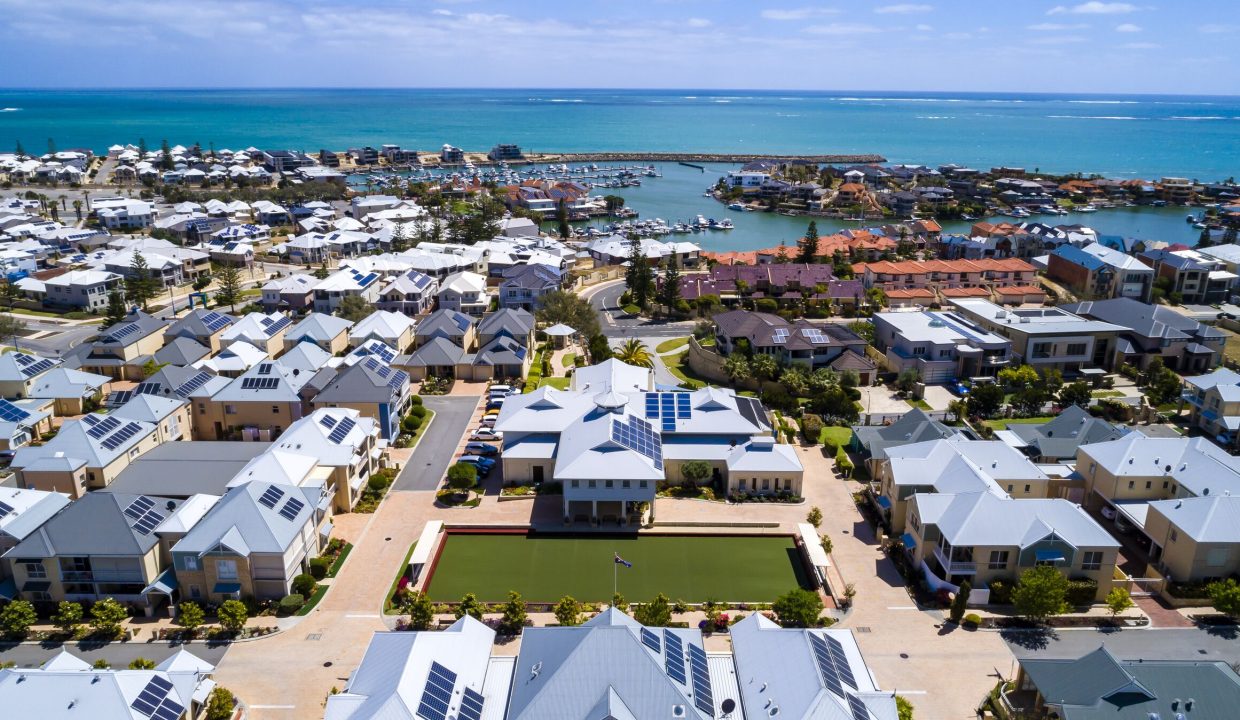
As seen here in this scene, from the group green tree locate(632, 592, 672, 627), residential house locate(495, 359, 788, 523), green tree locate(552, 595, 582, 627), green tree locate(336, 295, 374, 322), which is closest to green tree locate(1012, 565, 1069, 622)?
residential house locate(495, 359, 788, 523)

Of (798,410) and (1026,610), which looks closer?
(1026,610)

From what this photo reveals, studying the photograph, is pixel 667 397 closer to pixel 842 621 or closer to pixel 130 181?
pixel 842 621

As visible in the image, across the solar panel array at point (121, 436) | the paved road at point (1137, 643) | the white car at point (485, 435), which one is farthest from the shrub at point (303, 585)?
the paved road at point (1137, 643)

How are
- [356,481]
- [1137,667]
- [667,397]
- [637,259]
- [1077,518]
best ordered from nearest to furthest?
1. [1137,667]
2. [1077,518]
3. [356,481]
4. [667,397]
5. [637,259]

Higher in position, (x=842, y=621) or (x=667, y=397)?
(x=667, y=397)

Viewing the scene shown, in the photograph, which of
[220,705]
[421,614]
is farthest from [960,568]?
[220,705]

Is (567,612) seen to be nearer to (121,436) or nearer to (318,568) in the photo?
(318,568)

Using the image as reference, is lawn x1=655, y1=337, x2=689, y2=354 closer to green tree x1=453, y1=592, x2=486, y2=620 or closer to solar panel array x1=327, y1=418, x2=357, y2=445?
solar panel array x1=327, y1=418, x2=357, y2=445

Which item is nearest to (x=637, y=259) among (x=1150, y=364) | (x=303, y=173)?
(x=1150, y=364)

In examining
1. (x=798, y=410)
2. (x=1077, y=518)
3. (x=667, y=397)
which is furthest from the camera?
(x=798, y=410)
